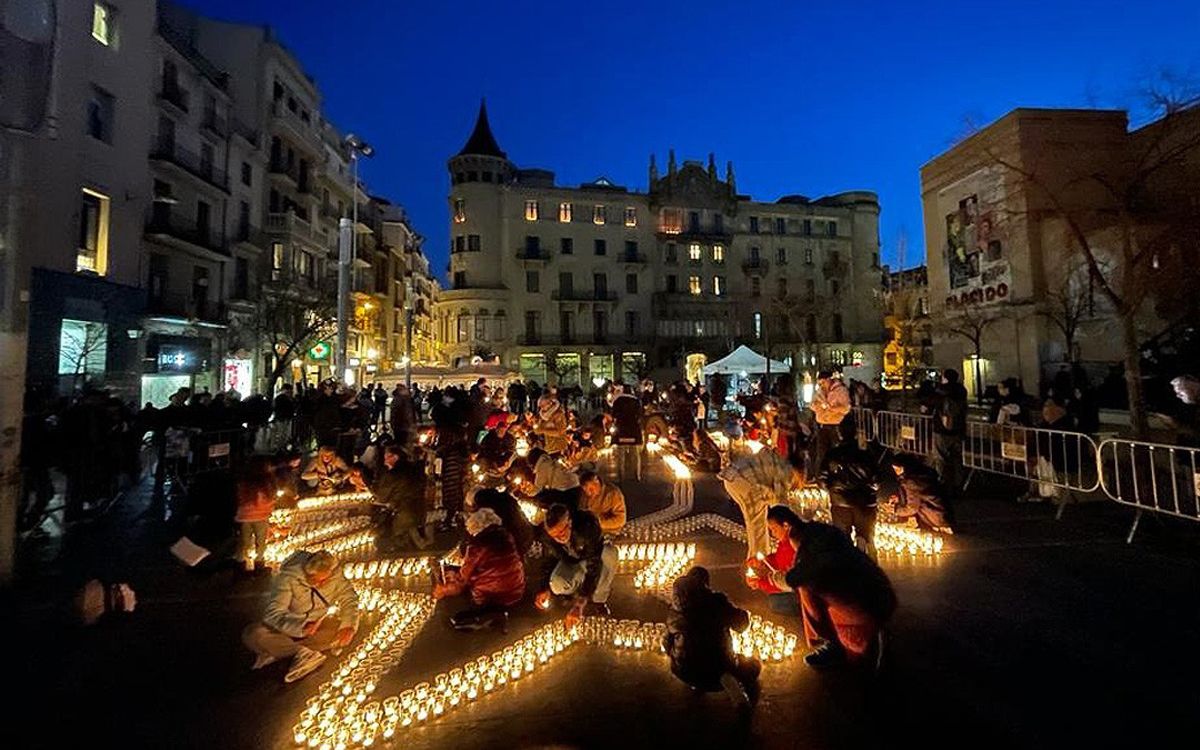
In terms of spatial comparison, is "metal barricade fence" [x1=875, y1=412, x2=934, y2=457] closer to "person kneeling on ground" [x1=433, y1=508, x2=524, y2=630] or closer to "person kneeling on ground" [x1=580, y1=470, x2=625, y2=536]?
"person kneeling on ground" [x1=580, y1=470, x2=625, y2=536]

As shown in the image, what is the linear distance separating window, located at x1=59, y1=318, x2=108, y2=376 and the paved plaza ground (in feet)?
54.2

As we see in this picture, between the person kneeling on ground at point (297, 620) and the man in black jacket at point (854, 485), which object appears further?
the man in black jacket at point (854, 485)

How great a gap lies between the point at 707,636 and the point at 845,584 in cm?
103

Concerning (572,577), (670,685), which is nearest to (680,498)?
(572,577)

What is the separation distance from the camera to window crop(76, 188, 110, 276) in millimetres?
20062

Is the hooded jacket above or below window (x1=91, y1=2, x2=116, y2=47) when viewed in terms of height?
below

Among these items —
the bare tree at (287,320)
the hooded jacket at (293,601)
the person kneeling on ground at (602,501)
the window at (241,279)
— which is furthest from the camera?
the window at (241,279)

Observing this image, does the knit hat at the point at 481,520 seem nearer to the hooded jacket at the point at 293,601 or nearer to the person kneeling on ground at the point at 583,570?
the person kneeling on ground at the point at 583,570

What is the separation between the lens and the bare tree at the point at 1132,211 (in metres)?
8.83

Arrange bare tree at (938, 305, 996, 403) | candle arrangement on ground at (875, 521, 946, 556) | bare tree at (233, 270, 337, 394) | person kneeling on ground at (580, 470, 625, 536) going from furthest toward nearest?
bare tree at (938, 305, 996, 403), bare tree at (233, 270, 337, 394), candle arrangement on ground at (875, 521, 946, 556), person kneeling on ground at (580, 470, 625, 536)

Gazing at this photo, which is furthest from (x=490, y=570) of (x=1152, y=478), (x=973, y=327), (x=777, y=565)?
(x=973, y=327)

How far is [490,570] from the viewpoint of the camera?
206 inches

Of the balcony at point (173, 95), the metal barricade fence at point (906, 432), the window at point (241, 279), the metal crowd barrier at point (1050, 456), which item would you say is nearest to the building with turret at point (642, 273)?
the window at point (241, 279)

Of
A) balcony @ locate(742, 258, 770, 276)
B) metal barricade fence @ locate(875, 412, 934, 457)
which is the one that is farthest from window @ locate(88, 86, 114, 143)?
balcony @ locate(742, 258, 770, 276)
